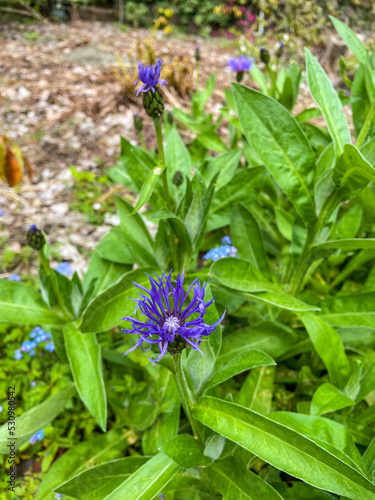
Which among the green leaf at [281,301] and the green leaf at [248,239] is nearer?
the green leaf at [281,301]

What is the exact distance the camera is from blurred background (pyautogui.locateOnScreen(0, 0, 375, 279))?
2738 millimetres

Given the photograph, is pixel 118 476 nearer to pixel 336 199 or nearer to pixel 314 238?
pixel 314 238

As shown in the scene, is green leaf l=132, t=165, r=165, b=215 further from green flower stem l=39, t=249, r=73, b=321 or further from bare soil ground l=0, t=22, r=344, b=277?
bare soil ground l=0, t=22, r=344, b=277

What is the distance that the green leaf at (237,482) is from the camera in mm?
1034

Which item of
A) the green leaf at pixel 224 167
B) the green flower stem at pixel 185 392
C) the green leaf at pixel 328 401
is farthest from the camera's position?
the green leaf at pixel 224 167

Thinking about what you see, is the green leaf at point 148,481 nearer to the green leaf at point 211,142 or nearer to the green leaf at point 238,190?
the green leaf at point 238,190

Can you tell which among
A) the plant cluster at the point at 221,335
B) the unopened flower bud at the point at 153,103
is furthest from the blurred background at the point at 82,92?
the unopened flower bud at the point at 153,103

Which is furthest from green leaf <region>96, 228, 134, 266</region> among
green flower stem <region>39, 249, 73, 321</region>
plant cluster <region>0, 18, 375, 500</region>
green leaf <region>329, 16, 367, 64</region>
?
green leaf <region>329, 16, 367, 64</region>

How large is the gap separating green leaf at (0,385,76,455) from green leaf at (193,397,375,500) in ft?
2.06

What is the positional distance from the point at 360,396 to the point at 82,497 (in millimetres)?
929

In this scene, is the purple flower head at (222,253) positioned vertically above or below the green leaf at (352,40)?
below

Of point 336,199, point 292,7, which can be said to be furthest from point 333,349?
point 292,7

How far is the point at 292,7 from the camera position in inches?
280

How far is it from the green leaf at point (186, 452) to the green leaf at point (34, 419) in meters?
0.50
